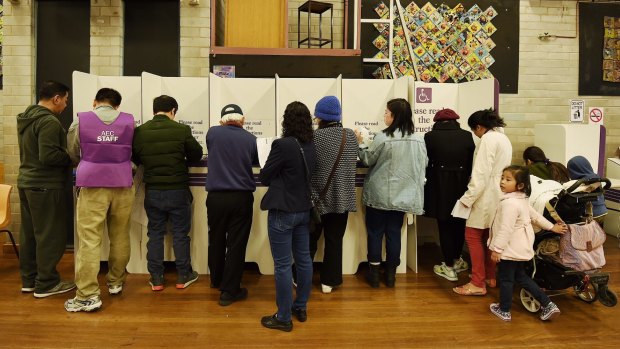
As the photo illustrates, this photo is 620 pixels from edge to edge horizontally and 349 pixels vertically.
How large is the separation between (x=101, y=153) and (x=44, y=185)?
0.53m

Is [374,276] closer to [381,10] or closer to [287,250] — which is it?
[287,250]

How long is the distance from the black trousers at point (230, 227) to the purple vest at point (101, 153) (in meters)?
0.65

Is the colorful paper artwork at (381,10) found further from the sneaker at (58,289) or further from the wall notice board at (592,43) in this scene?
the sneaker at (58,289)

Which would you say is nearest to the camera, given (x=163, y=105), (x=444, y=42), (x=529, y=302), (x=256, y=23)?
(x=529, y=302)

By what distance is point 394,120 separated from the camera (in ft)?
11.8

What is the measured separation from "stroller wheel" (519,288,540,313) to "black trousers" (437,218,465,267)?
2.59ft

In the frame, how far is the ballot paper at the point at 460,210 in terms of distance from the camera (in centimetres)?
362

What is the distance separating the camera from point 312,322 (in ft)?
9.99

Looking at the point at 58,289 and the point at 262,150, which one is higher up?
the point at 262,150

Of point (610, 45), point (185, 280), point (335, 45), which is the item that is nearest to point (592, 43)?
point (610, 45)

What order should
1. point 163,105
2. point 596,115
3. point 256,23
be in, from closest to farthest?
1. point 163,105
2. point 256,23
3. point 596,115

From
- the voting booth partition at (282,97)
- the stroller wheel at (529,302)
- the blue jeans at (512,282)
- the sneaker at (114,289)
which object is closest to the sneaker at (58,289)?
the sneaker at (114,289)

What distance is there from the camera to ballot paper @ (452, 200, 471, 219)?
362cm

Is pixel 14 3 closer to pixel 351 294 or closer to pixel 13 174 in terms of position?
pixel 13 174
